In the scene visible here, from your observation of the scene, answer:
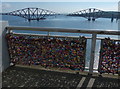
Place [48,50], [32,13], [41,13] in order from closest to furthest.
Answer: [48,50] < [32,13] < [41,13]

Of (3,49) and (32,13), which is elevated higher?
(32,13)

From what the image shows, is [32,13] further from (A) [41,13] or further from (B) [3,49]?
(B) [3,49]

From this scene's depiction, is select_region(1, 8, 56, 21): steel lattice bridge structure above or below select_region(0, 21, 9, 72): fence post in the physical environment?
above

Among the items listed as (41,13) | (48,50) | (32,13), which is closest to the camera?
(48,50)

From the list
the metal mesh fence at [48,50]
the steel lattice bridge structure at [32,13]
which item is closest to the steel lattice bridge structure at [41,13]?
the steel lattice bridge structure at [32,13]

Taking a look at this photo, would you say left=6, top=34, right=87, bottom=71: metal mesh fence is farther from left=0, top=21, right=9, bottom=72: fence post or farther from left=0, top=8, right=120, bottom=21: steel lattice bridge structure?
left=0, top=8, right=120, bottom=21: steel lattice bridge structure

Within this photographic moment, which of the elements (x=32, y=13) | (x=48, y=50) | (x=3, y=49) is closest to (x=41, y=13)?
(x=32, y=13)

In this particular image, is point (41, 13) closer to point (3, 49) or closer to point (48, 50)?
point (3, 49)

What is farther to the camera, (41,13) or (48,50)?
(41,13)

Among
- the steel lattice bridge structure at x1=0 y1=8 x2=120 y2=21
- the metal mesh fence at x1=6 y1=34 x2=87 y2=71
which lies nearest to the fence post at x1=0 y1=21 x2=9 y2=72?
the metal mesh fence at x1=6 y1=34 x2=87 y2=71

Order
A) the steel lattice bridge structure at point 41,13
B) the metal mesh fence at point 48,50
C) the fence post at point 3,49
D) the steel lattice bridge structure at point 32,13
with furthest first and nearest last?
1. the steel lattice bridge structure at point 32,13
2. the steel lattice bridge structure at point 41,13
3. the fence post at point 3,49
4. the metal mesh fence at point 48,50

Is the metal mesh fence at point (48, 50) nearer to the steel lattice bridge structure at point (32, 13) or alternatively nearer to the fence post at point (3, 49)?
the fence post at point (3, 49)

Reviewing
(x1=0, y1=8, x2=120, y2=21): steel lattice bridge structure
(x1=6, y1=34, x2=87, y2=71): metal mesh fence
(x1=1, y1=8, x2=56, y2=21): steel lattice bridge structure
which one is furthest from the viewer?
(x1=1, y1=8, x2=56, y2=21): steel lattice bridge structure
